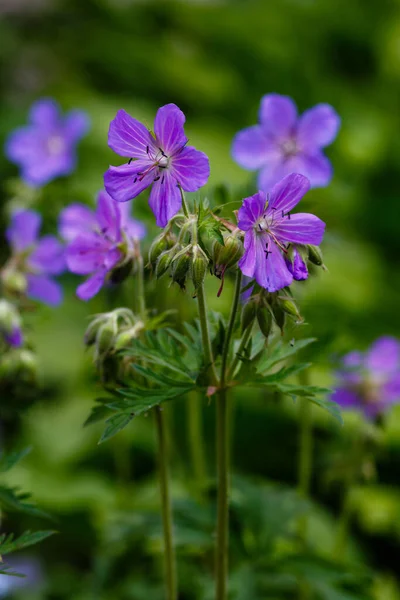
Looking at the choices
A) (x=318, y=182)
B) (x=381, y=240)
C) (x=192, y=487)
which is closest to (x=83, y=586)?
(x=192, y=487)

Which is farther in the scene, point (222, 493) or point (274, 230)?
point (222, 493)

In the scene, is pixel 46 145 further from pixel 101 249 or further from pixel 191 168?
pixel 191 168

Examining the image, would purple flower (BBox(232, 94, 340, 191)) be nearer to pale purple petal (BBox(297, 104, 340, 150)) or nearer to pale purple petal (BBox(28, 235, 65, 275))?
pale purple petal (BBox(297, 104, 340, 150))

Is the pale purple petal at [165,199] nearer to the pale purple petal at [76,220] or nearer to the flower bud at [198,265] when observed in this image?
the flower bud at [198,265]

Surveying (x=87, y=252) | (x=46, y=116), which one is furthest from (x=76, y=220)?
(x=46, y=116)

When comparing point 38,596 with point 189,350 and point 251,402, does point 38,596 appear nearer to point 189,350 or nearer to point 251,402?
point 251,402

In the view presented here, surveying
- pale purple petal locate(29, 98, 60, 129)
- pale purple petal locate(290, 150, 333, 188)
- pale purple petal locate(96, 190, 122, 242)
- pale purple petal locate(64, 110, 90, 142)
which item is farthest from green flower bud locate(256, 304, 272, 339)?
pale purple petal locate(29, 98, 60, 129)

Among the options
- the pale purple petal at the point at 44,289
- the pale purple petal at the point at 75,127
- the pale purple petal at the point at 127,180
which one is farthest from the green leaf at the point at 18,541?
the pale purple petal at the point at 75,127
